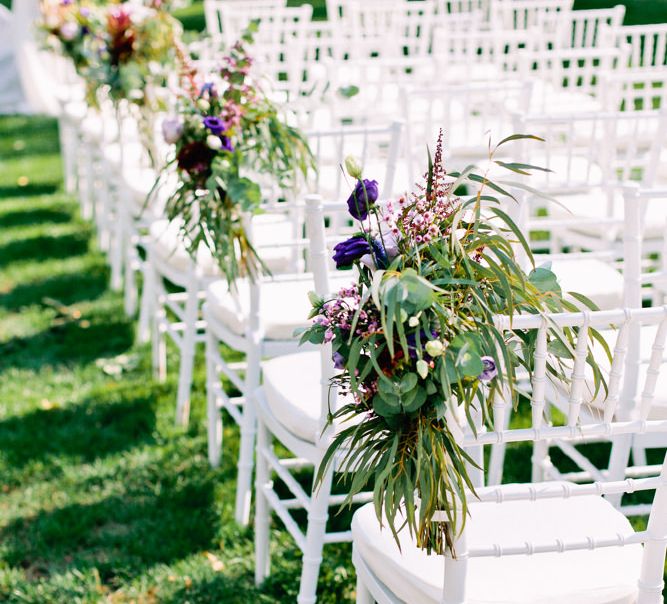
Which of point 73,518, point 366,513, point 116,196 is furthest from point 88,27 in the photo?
point 366,513

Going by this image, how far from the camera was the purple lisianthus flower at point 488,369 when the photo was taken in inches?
55.1

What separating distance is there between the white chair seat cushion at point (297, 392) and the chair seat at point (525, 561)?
0.39 meters

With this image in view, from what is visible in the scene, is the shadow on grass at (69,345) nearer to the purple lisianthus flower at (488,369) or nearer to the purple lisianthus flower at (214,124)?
the purple lisianthus flower at (214,124)

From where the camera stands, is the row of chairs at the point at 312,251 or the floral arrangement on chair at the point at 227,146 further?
the floral arrangement on chair at the point at 227,146

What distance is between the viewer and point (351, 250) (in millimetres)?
1514

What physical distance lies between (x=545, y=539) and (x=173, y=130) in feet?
4.99

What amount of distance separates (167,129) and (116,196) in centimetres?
229

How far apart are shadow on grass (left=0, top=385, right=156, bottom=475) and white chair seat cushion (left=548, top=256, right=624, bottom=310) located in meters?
1.53

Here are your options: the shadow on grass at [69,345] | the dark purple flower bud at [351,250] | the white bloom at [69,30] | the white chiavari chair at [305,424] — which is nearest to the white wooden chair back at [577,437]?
the dark purple flower bud at [351,250]

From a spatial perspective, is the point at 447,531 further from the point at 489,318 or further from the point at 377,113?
the point at 377,113

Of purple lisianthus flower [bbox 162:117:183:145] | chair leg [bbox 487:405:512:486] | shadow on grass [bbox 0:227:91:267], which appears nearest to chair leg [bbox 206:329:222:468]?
purple lisianthus flower [bbox 162:117:183:145]

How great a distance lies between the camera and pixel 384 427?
1.47 metres

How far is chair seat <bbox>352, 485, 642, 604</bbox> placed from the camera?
5.35ft

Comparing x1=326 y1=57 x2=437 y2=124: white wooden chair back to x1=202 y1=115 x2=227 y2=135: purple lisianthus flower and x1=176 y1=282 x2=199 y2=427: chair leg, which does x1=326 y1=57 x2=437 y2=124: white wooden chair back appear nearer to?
x1=176 y1=282 x2=199 y2=427: chair leg
